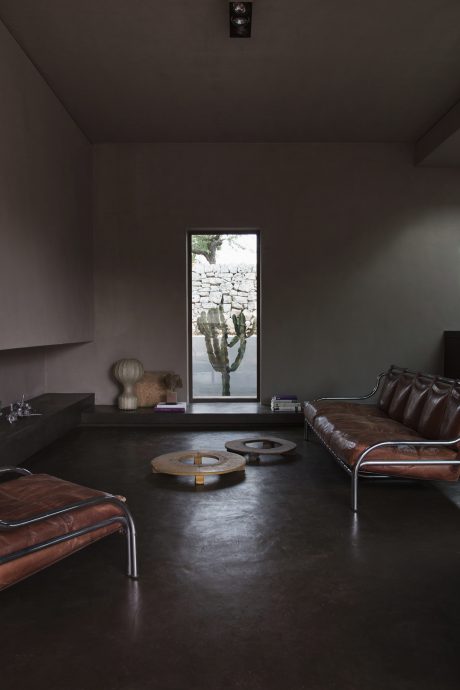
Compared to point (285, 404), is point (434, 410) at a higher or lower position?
higher

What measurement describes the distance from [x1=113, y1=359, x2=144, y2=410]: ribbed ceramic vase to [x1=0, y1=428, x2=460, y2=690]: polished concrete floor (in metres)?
2.99

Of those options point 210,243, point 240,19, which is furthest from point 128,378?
point 240,19

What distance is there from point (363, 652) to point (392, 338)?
19.7 ft

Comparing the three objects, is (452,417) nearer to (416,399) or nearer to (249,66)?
(416,399)

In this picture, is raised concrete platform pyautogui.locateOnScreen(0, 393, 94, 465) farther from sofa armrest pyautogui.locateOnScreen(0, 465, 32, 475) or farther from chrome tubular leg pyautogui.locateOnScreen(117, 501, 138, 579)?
chrome tubular leg pyautogui.locateOnScreen(117, 501, 138, 579)

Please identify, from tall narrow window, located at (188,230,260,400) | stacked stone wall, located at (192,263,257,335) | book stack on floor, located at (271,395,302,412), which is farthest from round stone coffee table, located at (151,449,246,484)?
stacked stone wall, located at (192,263,257,335)

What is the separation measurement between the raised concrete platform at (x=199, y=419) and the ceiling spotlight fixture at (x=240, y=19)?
13.6 feet

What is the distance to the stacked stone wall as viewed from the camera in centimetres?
814

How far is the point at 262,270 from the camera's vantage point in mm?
7922

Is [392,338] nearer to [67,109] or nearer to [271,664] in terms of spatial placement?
[67,109]

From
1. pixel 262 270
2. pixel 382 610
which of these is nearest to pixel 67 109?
pixel 262 270

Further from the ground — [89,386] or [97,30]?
[97,30]

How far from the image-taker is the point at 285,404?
7.28m

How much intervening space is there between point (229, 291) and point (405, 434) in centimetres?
408
